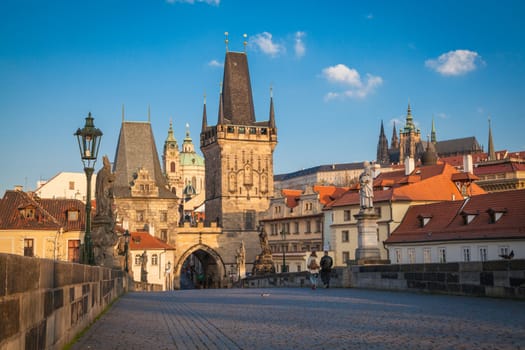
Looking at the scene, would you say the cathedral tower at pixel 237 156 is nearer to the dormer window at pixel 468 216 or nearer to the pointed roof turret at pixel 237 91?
the pointed roof turret at pixel 237 91

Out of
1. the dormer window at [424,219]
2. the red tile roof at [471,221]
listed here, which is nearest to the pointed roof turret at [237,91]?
the red tile roof at [471,221]

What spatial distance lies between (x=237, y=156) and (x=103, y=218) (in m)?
70.0

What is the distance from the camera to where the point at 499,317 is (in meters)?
11.6

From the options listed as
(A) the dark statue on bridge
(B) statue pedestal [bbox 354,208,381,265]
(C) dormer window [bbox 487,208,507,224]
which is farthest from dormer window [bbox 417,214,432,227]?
(B) statue pedestal [bbox 354,208,381,265]

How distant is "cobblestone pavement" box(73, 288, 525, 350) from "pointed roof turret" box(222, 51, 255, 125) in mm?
80369

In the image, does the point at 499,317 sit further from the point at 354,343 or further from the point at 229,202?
the point at 229,202

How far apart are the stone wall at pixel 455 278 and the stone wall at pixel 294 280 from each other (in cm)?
142

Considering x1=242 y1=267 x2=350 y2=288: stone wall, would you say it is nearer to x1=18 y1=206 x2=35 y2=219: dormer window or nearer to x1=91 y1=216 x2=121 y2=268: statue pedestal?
x1=91 y1=216 x2=121 y2=268: statue pedestal

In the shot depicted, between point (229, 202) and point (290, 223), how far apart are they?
13.7 m

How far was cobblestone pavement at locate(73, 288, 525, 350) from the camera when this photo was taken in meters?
8.87

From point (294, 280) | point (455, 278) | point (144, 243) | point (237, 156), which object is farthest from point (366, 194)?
point (237, 156)

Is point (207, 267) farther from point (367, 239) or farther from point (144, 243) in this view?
point (367, 239)

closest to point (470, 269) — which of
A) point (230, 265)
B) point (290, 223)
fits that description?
point (290, 223)

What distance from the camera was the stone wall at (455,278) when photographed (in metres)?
15.7
